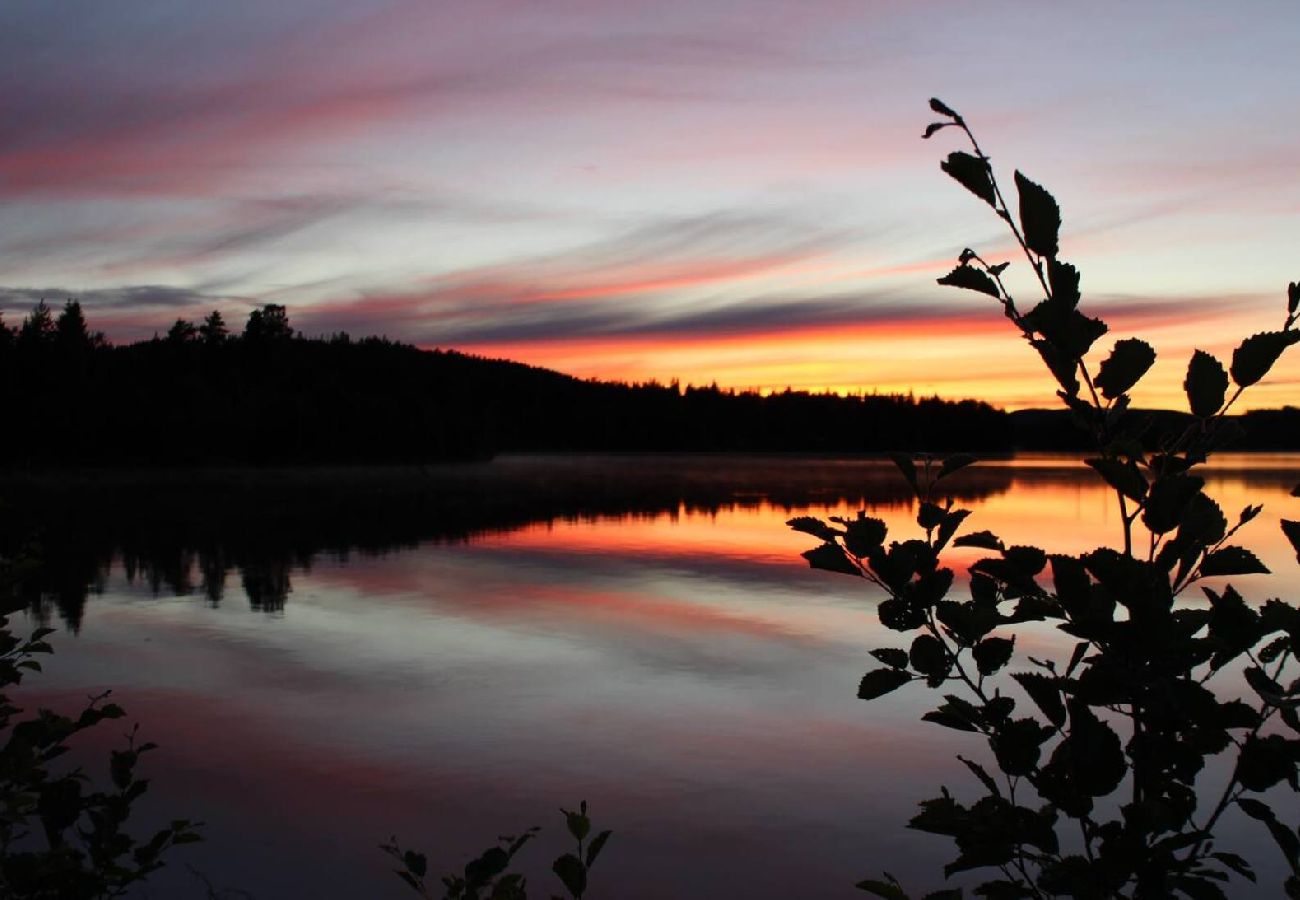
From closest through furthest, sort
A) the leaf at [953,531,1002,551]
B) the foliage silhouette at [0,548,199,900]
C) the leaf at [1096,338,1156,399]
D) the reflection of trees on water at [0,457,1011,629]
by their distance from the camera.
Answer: the leaf at [1096,338,1156,399] < the leaf at [953,531,1002,551] < the foliage silhouette at [0,548,199,900] < the reflection of trees on water at [0,457,1011,629]

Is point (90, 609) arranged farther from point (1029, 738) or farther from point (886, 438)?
point (886, 438)

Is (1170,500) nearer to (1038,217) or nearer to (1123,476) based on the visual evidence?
(1123,476)

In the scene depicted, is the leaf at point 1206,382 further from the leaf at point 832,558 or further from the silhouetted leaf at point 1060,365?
the leaf at point 832,558

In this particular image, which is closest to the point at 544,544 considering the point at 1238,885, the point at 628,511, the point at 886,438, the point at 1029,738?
the point at 628,511

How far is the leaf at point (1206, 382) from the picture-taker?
1618 millimetres

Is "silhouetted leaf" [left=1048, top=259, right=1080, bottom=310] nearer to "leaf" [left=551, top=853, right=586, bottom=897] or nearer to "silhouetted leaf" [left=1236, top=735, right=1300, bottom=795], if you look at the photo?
"silhouetted leaf" [left=1236, top=735, right=1300, bottom=795]

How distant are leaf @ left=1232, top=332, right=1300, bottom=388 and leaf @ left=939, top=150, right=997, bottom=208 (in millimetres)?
434

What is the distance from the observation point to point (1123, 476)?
1.60 metres

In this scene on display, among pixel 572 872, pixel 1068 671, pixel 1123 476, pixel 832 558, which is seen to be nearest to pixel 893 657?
pixel 832 558

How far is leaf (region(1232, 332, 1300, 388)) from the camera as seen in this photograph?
5.23ft

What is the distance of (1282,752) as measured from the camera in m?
1.58

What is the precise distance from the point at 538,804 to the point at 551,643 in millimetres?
5884

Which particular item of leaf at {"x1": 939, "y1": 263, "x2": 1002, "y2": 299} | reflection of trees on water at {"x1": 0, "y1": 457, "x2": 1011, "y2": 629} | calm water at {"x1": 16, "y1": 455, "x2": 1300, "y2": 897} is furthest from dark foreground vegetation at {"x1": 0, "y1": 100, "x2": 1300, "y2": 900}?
reflection of trees on water at {"x1": 0, "y1": 457, "x2": 1011, "y2": 629}

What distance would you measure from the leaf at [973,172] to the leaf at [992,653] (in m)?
0.70
